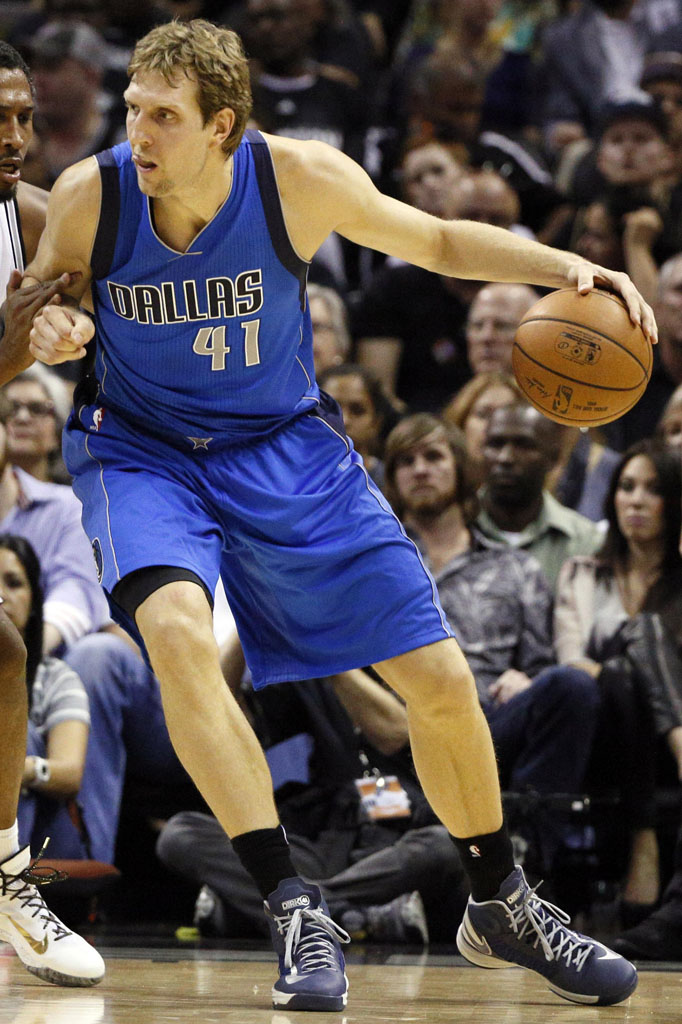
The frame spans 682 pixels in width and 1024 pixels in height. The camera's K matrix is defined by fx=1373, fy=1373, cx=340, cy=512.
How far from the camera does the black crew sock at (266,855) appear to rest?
9.81 ft

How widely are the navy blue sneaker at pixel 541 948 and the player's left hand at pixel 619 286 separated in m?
1.34

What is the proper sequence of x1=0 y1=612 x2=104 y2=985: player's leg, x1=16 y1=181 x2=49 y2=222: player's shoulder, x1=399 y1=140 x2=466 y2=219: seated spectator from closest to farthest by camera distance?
x1=0 y1=612 x2=104 y2=985: player's leg → x1=16 y1=181 x2=49 y2=222: player's shoulder → x1=399 y1=140 x2=466 y2=219: seated spectator

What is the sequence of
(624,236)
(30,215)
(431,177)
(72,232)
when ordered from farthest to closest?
(431,177) → (624,236) → (30,215) → (72,232)

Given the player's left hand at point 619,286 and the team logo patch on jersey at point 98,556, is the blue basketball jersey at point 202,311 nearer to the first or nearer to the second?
the team logo patch on jersey at point 98,556

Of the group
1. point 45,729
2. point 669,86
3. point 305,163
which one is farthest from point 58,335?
point 669,86

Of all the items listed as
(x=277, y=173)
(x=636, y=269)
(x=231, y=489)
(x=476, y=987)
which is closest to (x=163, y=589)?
(x=231, y=489)

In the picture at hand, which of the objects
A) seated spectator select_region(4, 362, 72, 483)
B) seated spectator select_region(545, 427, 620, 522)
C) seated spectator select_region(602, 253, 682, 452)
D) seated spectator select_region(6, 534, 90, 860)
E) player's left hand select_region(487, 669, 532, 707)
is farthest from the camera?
seated spectator select_region(602, 253, 682, 452)

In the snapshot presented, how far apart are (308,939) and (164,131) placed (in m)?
1.78

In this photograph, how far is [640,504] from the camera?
17.0 ft

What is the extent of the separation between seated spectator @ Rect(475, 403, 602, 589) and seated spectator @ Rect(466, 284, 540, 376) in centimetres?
73

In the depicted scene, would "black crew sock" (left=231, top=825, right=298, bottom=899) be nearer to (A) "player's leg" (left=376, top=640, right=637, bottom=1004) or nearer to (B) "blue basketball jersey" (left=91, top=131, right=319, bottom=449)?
(A) "player's leg" (left=376, top=640, right=637, bottom=1004)

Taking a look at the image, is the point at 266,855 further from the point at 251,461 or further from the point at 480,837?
the point at 251,461

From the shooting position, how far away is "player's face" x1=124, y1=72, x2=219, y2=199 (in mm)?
2990

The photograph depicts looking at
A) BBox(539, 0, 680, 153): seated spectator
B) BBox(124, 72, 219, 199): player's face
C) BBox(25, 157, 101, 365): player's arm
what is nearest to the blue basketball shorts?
BBox(25, 157, 101, 365): player's arm
